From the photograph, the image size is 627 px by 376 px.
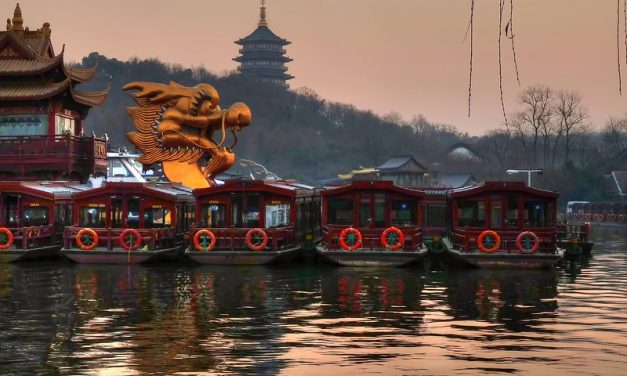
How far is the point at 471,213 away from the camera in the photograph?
116ft

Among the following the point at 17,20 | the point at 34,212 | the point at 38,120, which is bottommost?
the point at 34,212

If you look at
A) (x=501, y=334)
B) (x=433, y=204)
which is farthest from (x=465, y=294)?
(x=433, y=204)

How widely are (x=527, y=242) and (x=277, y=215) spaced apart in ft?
34.1

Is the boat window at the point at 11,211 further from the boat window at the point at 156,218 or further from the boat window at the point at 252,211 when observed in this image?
the boat window at the point at 252,211

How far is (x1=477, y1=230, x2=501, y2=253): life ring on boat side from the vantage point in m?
33.4

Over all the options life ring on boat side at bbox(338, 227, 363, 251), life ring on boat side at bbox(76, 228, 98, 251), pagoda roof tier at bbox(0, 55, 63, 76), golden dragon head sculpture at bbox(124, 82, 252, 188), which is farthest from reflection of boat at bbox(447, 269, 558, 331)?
pagoda roof tier at bbox(0, 55, 63, 76)

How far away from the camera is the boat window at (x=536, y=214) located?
1355 inches

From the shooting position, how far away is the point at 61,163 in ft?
150

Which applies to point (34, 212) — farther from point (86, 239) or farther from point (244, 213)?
point (244, 213)

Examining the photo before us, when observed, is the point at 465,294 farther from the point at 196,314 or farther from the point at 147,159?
the point at 147,159

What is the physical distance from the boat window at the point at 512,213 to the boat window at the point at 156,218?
13.3 metres

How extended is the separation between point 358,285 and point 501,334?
933cm

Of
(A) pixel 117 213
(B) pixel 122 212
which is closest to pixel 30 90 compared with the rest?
(A) pixel 117 213

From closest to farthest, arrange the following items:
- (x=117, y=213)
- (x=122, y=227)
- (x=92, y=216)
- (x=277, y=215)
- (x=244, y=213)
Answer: (x=244, y=213), (x=122, y=227), (x=117, y=213), (x=92, y=216), (x=277, y=215)
